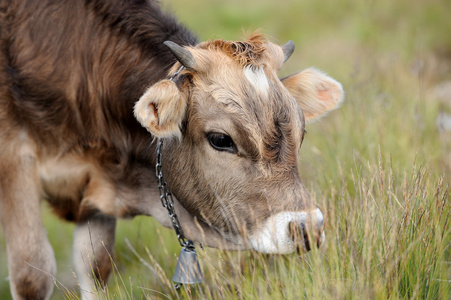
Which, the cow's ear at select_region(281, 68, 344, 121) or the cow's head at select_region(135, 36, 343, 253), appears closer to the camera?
the cow's head at select_region(135, 36, 343, 253)

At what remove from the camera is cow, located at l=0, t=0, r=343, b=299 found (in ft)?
9.76

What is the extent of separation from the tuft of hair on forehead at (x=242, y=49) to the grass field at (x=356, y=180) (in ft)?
1.05

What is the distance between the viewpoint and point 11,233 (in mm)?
3436

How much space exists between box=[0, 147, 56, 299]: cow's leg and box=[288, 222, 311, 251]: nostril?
1.73m

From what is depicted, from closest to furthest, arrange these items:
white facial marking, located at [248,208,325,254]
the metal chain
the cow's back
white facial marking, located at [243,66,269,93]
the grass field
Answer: the grass field < white facial marking, located at [248,208,325,254] < white facial marking, located at [243,66,269,93] < the metal chain < the cow's back

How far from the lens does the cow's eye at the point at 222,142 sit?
286 cm

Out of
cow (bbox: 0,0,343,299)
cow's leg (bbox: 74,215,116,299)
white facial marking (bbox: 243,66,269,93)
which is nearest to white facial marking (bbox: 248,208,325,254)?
cow (bbox: 0,0,343,299)

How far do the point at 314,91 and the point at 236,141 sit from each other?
2.78 ft

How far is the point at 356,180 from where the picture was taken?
3754 millimetres

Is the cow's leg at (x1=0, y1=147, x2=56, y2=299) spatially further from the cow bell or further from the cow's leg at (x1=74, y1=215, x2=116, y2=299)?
the cow bell

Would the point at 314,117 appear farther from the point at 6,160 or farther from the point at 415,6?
the point at 415,6

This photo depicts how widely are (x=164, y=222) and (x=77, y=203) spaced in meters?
0.68

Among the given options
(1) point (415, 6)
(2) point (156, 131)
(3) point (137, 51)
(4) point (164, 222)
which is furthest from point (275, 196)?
(1) point (415, 6)

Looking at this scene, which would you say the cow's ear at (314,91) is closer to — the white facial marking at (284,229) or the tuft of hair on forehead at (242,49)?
the tuft of hair on forehead at (242,49)
